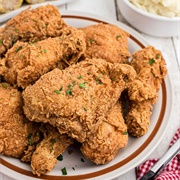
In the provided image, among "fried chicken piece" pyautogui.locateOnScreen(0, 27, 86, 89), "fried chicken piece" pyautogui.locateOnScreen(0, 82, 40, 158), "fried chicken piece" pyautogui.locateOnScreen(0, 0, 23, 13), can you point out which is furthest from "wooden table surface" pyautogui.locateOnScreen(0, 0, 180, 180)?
"fried chicken piece" pyautogui.locateOnScreen(0, 82, 40, 158)

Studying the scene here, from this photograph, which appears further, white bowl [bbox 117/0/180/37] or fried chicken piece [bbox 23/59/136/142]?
white bowl [bbox 117/0/180/37]

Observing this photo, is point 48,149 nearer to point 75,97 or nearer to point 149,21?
point 75,97

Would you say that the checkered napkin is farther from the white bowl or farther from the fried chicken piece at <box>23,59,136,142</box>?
the white bowl

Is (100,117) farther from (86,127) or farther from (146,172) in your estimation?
(146,172)

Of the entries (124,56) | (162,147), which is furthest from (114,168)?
(124,56)

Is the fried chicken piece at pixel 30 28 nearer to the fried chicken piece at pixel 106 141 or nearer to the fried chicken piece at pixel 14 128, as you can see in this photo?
the fried chicken piece at pixel 14 128

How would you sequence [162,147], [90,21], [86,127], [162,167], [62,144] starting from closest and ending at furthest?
[86,127], [62,144], [162,167], [162,147], [90,21]

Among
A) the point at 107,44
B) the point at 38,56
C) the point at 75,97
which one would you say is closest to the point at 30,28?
the point at 38,56
